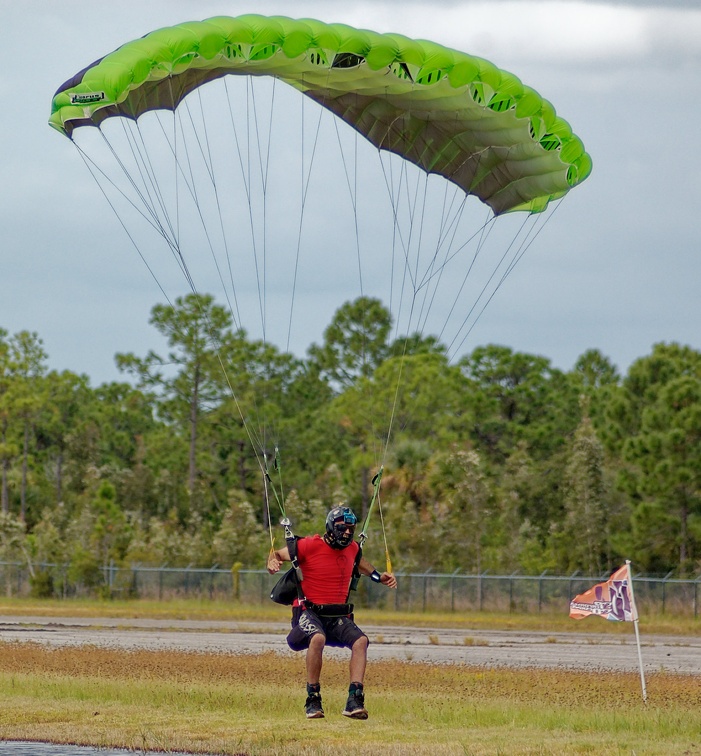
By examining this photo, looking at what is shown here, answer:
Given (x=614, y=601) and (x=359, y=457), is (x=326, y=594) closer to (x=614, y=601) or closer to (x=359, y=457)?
(x=614, y=601)

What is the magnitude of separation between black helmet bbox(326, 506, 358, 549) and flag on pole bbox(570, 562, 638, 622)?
4778mm

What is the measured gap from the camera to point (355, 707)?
516 inches

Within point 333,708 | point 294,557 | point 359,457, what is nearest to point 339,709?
point 333,708

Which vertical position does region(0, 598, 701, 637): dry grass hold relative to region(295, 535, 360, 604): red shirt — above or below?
below

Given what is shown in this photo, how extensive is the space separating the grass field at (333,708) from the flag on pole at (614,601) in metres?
1.04

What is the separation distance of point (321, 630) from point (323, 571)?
0.61 metres

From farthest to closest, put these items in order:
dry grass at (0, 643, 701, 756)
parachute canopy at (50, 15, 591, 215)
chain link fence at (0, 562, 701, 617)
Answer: chain link fence at (0, 562, 701, 617)
parachute canopy at (50, 15, 591, 215)
dry grass at (0, 643, 701, 756)

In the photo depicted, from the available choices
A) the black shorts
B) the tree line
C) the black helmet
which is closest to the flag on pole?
the black shorts

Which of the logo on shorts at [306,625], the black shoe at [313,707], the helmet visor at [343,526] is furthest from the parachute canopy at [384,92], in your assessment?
the black shoe at [313,707]

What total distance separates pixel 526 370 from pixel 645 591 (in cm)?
3273

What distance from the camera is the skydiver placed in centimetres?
1347

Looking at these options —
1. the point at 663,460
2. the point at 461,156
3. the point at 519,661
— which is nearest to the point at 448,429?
the point at 663,460

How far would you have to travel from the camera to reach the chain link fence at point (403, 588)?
42.1 metres

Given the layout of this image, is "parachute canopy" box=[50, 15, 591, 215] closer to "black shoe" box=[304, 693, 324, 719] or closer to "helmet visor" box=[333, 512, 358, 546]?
"helmet visor" box=[333, 512, 358, 546]
